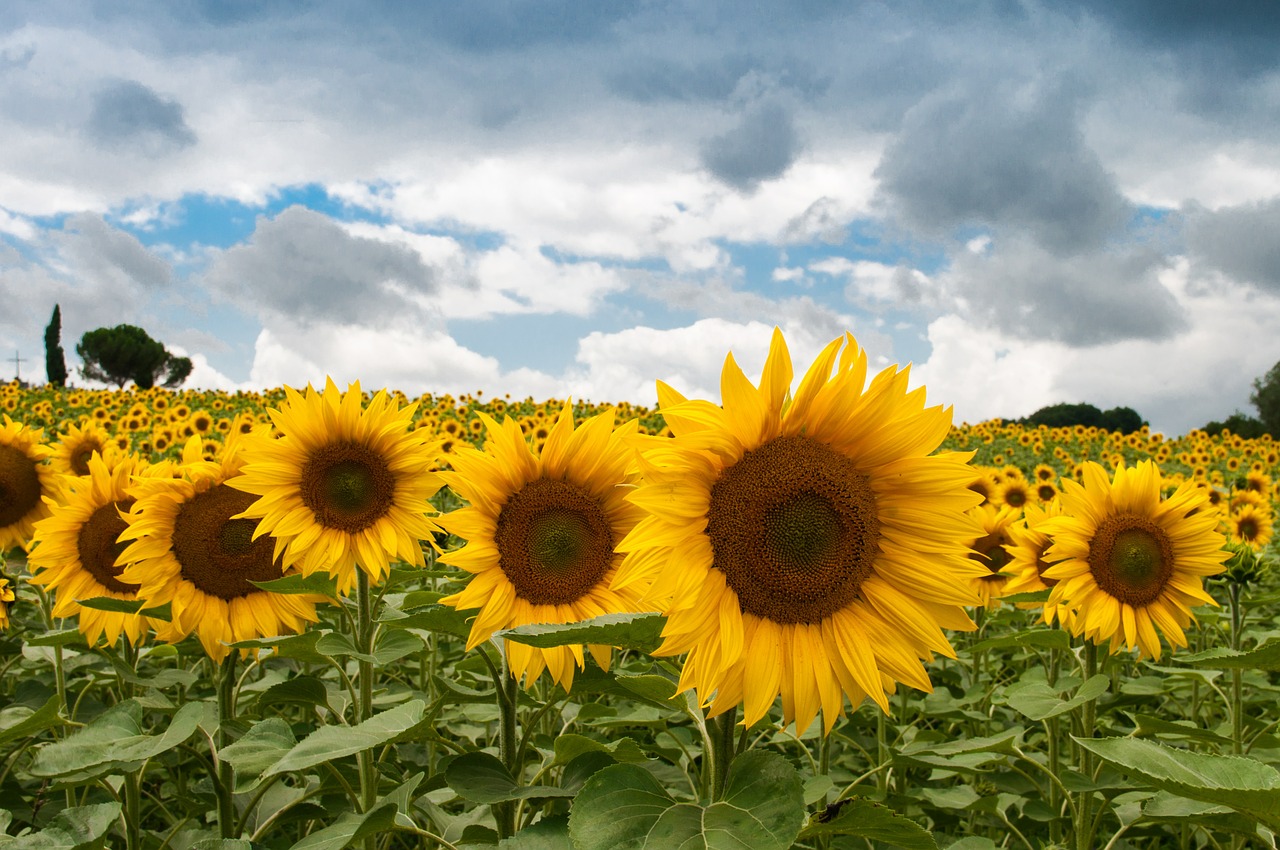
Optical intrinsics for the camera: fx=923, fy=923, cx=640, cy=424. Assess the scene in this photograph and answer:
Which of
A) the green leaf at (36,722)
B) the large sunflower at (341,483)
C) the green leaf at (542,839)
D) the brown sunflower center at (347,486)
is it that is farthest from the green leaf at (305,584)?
the green leaf at (542,839)

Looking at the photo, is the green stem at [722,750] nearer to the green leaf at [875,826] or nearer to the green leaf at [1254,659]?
the green leaf at [875,826]

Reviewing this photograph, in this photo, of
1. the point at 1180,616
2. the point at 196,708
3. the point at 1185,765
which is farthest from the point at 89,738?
the point at 1180,616

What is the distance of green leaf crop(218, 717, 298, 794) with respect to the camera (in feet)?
7.96

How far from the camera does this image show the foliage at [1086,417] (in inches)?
1888

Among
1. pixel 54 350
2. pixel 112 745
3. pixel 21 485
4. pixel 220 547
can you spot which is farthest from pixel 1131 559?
pixel 54 350

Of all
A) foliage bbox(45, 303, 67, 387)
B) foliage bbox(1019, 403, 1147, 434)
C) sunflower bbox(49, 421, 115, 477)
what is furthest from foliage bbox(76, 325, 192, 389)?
sunflower bbox(49, 421, 115, 477)

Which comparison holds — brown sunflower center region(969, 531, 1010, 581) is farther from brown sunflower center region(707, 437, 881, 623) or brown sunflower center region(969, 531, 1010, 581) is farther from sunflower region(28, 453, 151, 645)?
sunflower region(28, 453, 151, 645)

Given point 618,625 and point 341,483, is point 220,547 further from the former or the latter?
point 618,625

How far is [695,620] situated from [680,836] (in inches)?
16.6

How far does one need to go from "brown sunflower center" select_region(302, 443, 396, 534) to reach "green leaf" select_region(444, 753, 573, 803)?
143 cm

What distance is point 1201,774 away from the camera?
2043 mm

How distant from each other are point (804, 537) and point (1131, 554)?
2855 millimetres

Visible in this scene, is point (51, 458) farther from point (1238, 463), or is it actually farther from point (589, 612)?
point (1238, 463)

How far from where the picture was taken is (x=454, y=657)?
623cm
